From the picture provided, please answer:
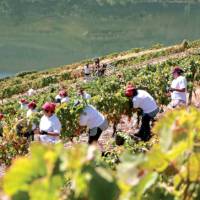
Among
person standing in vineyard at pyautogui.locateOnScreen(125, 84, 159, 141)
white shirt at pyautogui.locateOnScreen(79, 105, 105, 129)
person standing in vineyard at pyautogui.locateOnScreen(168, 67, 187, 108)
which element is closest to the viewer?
white shirt at pyautogui.locateOnScreen(79, 105, 105, 129)

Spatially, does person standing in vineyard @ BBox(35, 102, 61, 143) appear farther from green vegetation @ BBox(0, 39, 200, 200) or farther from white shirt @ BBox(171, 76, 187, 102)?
green vegetation @ BBox(0, 39, 200, 200)

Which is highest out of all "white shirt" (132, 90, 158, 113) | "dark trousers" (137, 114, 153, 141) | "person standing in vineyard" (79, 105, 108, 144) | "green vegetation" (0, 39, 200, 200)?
"green vegetation" (0, 39, 200, 200)

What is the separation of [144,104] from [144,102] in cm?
6

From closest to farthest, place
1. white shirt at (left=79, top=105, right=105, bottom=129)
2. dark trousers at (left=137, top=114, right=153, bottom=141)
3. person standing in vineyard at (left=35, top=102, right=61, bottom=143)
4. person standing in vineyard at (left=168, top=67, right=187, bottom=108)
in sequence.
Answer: person standing in vineyard at (left=35, top=102, right=61, bottom=143) → white shirt at (left=79, top=105, right=105, bottom=129) → dark trousers at (left=137, top=114, right=153, bottom=141) → person standing in vineyard at (left=168, top=67, right=187, bottom=108)

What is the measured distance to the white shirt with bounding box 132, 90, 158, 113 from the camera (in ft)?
37.3

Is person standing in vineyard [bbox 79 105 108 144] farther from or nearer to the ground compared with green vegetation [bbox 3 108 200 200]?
nearer to the ground

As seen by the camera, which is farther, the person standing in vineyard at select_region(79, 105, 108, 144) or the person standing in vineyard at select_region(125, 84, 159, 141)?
the person standing in vineyard at select_region(125, 84, 159, 141)

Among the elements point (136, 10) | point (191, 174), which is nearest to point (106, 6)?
point (136, 10)

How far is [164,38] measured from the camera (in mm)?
120250

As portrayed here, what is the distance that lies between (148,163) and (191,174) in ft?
0.90

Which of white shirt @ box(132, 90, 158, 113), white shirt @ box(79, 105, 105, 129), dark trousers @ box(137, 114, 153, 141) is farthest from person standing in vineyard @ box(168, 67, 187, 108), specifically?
white shirt @ box(79, 105, 105, 129)

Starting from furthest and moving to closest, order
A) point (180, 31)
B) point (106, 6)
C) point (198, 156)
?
point (106, 6)
point (180, 31)
point (198, 156)

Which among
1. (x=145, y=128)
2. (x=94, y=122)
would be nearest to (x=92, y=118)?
(x=94, y=122)

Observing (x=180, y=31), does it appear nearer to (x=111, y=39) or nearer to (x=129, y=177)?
(x=111, y=39)
